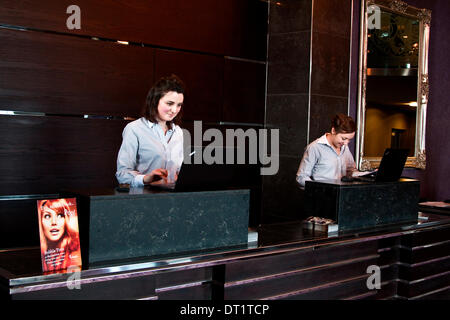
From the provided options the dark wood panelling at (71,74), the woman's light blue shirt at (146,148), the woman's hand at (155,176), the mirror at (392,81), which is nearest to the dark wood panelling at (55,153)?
the dark wood panelling at (71,74)

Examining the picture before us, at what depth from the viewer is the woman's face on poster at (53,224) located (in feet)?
7.10

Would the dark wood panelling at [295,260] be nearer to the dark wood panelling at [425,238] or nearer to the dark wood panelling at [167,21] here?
the dark wood panelling at [425,238]

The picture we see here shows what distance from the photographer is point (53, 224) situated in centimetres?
218

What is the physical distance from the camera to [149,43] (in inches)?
186

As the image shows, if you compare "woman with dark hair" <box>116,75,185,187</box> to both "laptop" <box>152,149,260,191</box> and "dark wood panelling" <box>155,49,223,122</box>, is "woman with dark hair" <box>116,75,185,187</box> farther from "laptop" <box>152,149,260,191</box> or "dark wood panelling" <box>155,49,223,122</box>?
"dark wood panelling" <box>155,49,223,122</box>

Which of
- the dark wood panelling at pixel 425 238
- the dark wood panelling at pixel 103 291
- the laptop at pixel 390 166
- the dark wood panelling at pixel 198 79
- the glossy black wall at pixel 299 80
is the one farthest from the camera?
the glossy black wall at pixel 299 80

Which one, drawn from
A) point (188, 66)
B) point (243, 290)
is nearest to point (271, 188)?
point (188, 66)

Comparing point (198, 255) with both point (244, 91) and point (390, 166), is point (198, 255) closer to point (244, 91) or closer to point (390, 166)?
point (390, 166)

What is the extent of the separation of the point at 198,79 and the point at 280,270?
8.52 feet

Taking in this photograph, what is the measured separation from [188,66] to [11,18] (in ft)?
5.45

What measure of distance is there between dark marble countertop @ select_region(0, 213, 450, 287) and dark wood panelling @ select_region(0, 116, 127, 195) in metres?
1.60

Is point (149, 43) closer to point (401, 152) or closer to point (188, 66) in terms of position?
point (188, 66)

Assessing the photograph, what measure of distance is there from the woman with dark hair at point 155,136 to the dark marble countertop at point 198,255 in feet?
2.08

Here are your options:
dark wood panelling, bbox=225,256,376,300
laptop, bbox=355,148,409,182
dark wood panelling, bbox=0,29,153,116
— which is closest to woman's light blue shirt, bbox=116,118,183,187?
dark wood panelling, bbox=225,256,376,300
